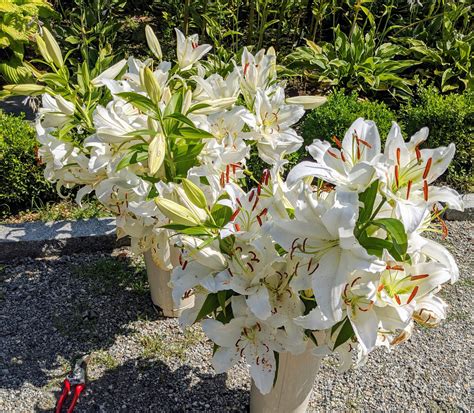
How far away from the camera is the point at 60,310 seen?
2910 millimetres

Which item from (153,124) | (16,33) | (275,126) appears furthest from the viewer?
(16,33)

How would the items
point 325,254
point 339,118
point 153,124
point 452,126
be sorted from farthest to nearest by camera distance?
point 452,126, point 339,118, point 153,124, point 325,254

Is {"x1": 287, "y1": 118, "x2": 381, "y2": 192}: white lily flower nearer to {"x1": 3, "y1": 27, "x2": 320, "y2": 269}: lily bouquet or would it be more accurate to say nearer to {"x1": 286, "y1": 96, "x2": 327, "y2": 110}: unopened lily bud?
{"x1": 3, "y1": 27, "x2": 320, "y2": 269}: lily bouquet

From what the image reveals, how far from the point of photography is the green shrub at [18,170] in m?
3.30

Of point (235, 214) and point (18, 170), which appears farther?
point (18, 170)

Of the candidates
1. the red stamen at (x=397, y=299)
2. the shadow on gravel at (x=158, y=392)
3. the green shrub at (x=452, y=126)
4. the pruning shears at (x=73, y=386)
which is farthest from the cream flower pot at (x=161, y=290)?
the green shrub at (x=452, y=126)

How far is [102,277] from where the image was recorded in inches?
123

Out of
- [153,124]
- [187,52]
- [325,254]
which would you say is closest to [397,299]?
[325,254]

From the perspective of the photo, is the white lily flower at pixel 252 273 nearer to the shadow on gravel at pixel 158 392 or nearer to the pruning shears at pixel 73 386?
the shadow on gravel at pixel 158 392

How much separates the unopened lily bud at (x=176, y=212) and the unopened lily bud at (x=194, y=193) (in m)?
0.04

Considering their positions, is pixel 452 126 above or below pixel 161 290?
above

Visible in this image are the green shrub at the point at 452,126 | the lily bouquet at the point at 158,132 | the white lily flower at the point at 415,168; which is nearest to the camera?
the white lily flower at the point at 415,168

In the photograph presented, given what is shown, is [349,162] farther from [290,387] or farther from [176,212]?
[290,387]

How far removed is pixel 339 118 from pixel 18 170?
6.58ft
